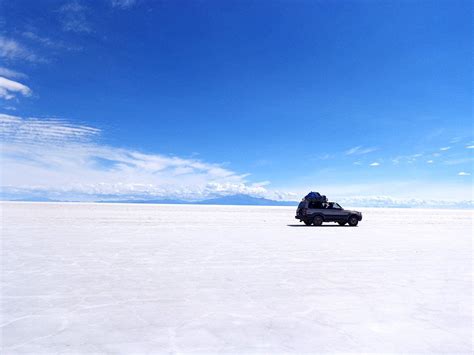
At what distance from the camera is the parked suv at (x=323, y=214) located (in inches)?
1047

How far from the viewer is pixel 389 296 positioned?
22.1 ft

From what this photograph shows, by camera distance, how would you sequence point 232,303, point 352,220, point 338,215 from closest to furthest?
point 232,303 < point 338,215 < point 352,220

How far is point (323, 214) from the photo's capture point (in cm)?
2667

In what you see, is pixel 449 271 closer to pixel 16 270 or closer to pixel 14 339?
pixel 14 339

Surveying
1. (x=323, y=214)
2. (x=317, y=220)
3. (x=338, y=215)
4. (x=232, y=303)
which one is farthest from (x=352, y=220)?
(x=232, y=303)

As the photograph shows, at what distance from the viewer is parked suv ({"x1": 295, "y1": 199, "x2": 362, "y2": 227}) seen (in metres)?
26.6

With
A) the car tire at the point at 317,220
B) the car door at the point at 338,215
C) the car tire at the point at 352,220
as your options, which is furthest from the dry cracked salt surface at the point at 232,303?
the car tire at the point at 352,220

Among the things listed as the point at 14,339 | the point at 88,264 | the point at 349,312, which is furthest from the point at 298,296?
the point at 88,264

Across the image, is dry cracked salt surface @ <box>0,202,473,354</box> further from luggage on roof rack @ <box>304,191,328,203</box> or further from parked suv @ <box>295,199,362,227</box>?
luggage on roof rack @ <box>304,191,328,203</box>

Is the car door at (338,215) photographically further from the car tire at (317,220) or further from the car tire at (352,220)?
the car tire at (317,220)

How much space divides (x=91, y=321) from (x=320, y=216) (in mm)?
22874

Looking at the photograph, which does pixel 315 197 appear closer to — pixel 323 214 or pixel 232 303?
pixel 323 214

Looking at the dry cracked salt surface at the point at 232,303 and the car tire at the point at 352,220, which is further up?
the car tire at the point at 352,220

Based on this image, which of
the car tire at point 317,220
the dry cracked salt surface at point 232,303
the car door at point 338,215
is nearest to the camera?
the dry cracked salt surface at point 232,303
